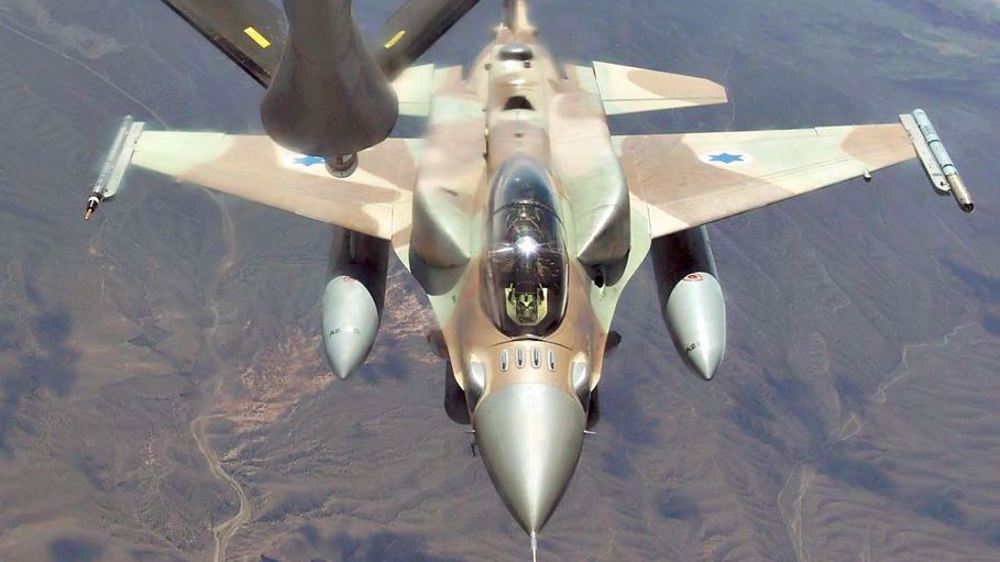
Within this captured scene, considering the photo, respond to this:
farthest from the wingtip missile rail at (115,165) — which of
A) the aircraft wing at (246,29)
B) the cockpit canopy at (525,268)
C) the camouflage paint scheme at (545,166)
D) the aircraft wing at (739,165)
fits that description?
the aircraft wing at (739,165)

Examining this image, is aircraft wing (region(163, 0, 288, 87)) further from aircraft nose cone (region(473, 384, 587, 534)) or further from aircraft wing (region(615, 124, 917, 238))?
aircraft wing (region(615, 124, 917, 238))

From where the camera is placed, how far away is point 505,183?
43.8ft

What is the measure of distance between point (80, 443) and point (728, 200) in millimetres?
89280

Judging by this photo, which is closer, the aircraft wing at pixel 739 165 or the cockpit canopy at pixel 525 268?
the cockpit canopy at pixel 525 268

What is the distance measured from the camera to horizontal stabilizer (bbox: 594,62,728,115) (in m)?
21.1

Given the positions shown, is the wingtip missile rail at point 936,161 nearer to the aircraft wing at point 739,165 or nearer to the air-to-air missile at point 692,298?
the aircraft wing at point 739,165

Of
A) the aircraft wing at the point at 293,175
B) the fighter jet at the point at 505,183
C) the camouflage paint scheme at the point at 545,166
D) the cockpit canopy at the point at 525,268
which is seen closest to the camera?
the fighter jet at the point at 505,183

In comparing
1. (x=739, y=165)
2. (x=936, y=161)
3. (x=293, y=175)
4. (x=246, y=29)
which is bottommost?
(x=246, y=29)

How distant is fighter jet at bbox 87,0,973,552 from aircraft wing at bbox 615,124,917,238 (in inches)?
2.3

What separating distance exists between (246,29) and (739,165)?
1247cm

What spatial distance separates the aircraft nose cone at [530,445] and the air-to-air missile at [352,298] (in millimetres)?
3844

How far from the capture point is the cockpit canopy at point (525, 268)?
1195cm

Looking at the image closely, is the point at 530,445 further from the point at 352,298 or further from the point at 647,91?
the point at 647,91

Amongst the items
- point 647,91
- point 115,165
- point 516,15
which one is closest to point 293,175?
point 115,165
